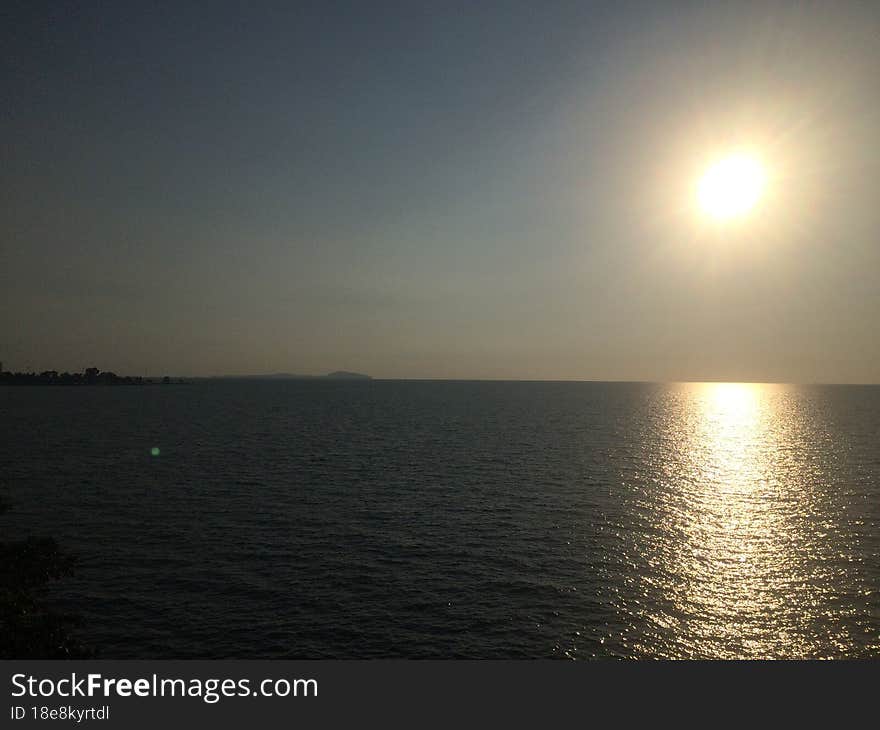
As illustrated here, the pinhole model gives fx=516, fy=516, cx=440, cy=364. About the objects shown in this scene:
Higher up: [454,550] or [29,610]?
[29,610]

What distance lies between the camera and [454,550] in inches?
1828

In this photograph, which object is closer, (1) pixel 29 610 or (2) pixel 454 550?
(1) pixel 29 610

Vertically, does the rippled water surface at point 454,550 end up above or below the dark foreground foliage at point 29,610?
below

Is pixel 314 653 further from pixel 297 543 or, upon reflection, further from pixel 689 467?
pixel 689 467

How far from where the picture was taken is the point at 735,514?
199 ft

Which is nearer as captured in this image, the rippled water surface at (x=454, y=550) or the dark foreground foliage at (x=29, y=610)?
the dark foreground foliage at (x=29, y=610)

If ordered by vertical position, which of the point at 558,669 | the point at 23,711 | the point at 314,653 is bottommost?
the point at 314,653

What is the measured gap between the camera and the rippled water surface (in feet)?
107

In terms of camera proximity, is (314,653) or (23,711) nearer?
(23,711)

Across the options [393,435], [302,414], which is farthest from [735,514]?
[302,414]

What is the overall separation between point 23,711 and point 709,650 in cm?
3388

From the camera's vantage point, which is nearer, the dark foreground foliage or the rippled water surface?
the dark foreground foliage

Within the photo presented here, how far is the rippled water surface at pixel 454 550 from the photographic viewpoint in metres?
32.5

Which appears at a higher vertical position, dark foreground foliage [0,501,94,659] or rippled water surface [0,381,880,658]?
dark foreground foliage [0,501,94,659]
